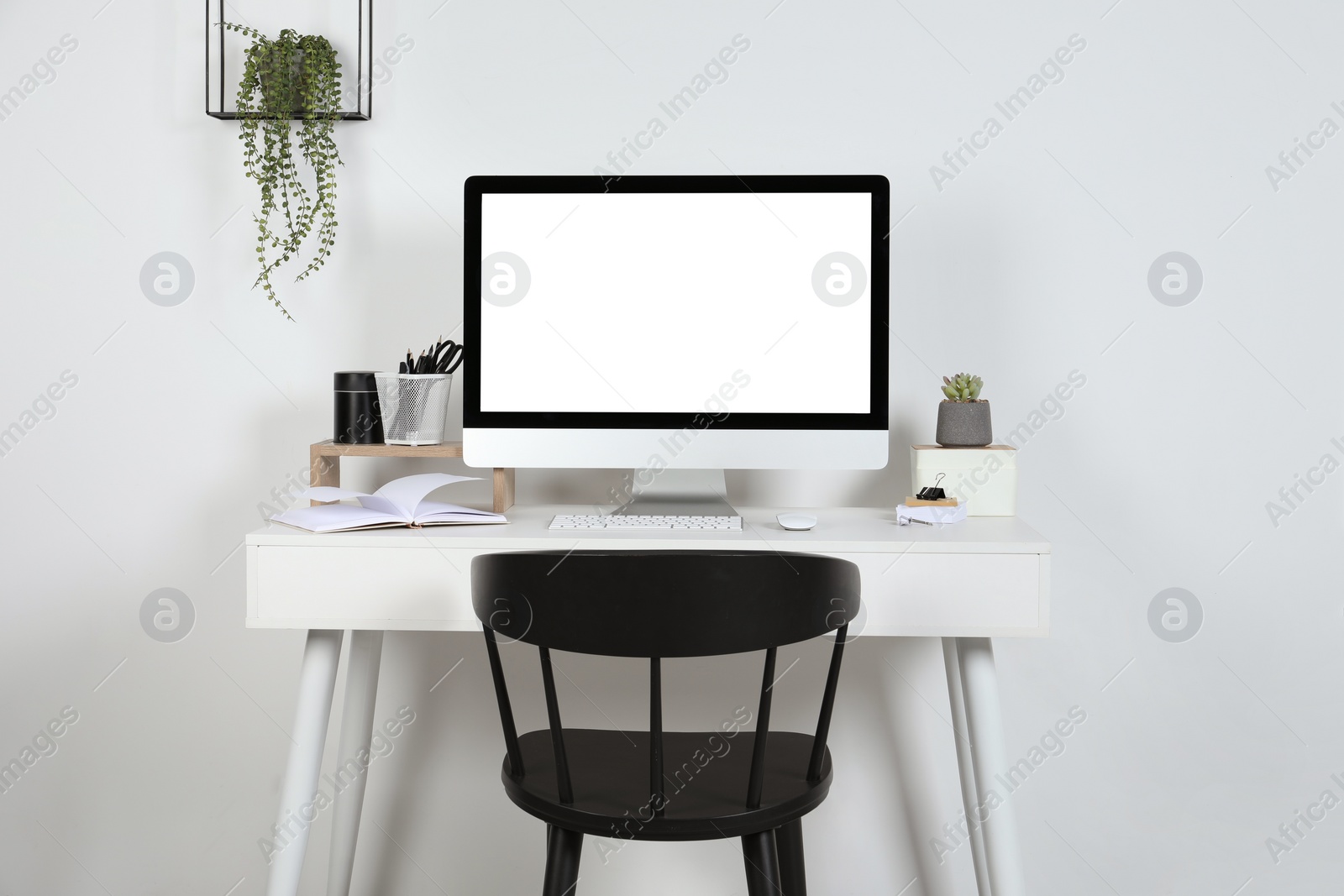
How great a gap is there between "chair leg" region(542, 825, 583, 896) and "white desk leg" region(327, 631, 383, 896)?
25.7 inches

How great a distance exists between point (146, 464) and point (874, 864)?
1.59 metres

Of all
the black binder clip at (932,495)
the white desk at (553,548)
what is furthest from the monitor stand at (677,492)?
the black binder clip at (932,495)

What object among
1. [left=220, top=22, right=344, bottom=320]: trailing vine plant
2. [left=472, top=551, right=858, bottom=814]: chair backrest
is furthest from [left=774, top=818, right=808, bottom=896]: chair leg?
[left=220, top=22, right=344, bottom=320]: trailing vine plant

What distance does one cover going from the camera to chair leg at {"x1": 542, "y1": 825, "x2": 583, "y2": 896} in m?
1.18

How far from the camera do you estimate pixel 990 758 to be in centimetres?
143

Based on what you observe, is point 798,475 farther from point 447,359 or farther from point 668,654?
point 668,654

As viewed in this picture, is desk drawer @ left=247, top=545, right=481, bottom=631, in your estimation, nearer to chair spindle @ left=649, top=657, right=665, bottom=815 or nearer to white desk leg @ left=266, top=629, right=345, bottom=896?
white desk leg @ left=266, top=629, right=345, bottom=896

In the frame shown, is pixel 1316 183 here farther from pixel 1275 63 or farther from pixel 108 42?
pixel 108 42

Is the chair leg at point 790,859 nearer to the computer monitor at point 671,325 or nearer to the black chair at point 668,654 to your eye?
the black chair at point 668,654

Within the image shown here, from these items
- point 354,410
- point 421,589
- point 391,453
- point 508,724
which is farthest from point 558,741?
point 354,410

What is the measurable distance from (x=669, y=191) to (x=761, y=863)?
99 cm

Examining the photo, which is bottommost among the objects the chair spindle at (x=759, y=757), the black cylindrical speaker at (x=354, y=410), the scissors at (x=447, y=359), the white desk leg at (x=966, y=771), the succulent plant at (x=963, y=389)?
the white desk leg at (x=966, y=771)

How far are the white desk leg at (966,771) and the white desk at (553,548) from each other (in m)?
0.25

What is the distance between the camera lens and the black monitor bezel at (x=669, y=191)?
1540mm
